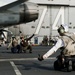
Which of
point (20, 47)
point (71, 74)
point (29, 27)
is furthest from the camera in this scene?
point (29, 27)

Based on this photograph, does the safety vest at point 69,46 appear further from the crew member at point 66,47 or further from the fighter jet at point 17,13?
the fighter jet at point 17,13

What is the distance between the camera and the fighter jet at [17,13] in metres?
14.9

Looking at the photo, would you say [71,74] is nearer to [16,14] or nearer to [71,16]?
[16,14]

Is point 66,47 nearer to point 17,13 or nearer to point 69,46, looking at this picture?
point 69,46

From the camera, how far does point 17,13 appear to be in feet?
50.4

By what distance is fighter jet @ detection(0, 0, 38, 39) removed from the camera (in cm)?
1495

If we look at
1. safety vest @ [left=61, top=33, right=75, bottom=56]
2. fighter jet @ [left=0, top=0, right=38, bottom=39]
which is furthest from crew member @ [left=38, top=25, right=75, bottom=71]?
fighter jet @ [left=0, top=0, right=38, bottom=39]

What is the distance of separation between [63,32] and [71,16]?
48.4 metres

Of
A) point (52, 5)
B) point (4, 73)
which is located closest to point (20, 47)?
point (4, 73)

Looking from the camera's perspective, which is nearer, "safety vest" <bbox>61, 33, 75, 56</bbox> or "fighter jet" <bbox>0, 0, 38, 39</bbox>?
"safety vest" <bbox>61, 33, 75, 56</bbox>

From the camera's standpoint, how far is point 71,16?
58969 millimetres

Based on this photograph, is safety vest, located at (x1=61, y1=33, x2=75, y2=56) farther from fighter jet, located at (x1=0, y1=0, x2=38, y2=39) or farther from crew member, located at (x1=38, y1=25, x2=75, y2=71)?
fighter jet, located at (x1=0, y1=0, x2=38, y2=39)

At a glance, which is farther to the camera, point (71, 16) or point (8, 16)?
point (71, 16)

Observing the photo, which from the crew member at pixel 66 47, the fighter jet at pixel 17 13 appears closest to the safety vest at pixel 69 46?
the crew member at pixel 66 47
